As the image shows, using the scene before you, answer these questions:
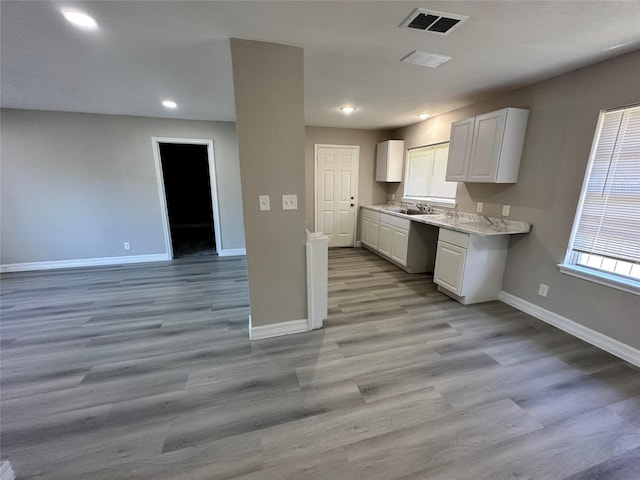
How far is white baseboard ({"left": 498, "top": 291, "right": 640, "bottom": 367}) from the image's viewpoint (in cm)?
208

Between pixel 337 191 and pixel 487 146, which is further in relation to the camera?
pixel 337 191

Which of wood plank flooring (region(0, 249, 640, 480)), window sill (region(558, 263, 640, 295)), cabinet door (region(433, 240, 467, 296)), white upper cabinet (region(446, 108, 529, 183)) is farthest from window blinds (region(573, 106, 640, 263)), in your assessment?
cabinet door (region(433, 240, 467, 296))

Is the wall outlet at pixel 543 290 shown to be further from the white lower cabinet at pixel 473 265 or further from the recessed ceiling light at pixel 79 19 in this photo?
the recessed ceiling light at pixel 79 19

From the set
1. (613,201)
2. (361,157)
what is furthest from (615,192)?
(361,157)

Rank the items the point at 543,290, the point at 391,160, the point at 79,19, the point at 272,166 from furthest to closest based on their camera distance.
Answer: the point at 391,160
the point at 543,290
the point at 272,166
the point at 79,19

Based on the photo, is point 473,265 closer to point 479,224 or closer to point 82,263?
point 479,224

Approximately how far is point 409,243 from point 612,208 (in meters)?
2.13

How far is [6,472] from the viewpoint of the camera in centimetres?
120

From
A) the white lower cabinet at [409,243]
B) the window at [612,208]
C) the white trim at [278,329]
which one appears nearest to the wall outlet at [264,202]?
the white trim at [278,329]

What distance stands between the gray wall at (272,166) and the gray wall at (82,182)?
3019mm

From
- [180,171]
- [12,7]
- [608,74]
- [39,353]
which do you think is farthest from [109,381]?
[180,171]

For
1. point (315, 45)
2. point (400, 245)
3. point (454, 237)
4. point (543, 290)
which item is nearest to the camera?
point (315, 45)

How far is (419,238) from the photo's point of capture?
3977 millimetres

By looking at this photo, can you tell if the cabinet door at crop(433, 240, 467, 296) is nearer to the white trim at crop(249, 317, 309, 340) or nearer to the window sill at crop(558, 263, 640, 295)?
the window sill at crop(558, 263, 640, 295)
